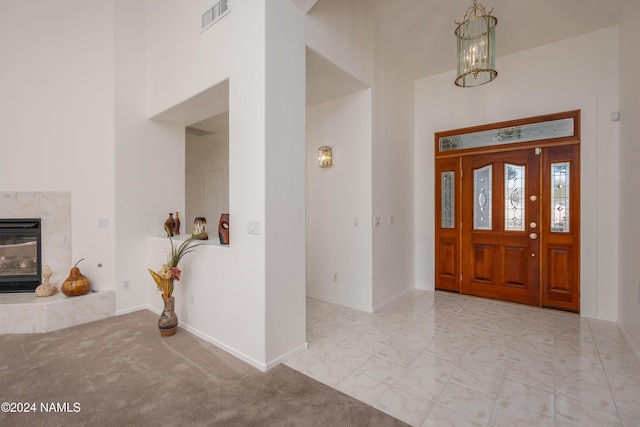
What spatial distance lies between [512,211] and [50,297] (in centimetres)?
547

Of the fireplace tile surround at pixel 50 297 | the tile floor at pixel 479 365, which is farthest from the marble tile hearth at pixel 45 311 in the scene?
the tile floor at pixel 479 365

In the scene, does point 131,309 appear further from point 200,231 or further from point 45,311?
point 200,231

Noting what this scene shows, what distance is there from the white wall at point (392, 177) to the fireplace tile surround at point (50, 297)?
128 inches

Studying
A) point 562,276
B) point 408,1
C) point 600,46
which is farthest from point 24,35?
point 562,276

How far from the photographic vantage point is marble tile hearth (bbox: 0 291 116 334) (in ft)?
10.1

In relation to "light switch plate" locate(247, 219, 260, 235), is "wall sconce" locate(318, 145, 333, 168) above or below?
above

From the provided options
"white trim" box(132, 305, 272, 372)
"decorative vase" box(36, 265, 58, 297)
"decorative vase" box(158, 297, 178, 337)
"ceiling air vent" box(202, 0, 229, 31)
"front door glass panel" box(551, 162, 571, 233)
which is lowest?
"white trim" box(132, 305, 272, 372)

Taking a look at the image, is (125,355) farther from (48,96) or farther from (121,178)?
(48,96)

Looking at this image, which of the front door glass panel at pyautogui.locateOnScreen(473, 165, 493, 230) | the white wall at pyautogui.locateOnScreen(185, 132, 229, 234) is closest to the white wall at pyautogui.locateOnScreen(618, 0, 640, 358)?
the front door glass panel at pyautogui.locateOnScreen(473, 165, 493, 230)

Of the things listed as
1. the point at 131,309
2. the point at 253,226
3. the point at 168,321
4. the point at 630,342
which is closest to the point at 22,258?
the point at 131,309

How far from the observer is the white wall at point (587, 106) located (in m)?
3.29

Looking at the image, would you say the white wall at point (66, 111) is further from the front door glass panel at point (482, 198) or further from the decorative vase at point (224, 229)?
the front door glass panel at point (482, 198)

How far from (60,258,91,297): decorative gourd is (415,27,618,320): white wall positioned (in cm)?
515

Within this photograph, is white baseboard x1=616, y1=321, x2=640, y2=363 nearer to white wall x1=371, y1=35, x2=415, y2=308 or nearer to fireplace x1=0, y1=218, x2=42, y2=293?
white wall x1=371, y1=35, x2=415, y2=308
